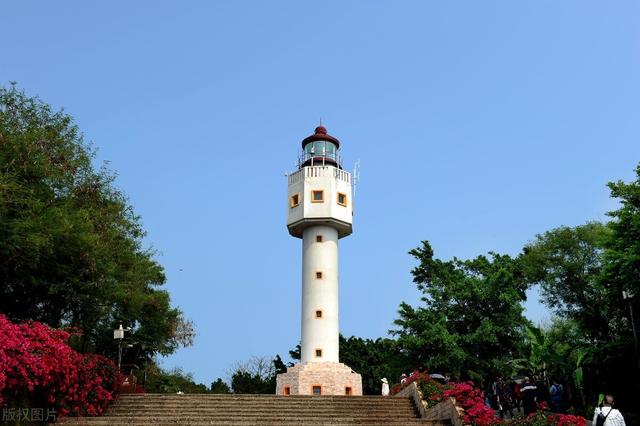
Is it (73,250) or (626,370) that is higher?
(73,250)

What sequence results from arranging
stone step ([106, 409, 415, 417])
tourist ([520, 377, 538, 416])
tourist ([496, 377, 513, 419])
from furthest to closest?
tourist ([496, 377, 513, 419]) → stone step ([106, 409, 415, 417]) → tourist ([520, 377, 538, 416])

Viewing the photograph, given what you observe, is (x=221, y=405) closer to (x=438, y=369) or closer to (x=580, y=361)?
(x=580, y=361)

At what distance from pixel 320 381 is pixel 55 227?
15.9m

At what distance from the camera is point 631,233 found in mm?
23672

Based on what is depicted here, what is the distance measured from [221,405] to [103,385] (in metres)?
3.89

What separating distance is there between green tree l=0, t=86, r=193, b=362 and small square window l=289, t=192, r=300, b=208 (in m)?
8.60

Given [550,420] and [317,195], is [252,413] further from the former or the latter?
[317,195]

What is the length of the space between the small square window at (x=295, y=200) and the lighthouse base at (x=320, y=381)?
8.39 meters

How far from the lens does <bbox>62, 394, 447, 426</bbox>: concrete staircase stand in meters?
18.5

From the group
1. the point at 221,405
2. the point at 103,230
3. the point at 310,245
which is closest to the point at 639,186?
the point at 310,245

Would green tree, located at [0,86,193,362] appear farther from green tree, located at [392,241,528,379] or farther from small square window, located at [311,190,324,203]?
green tree, located at [392,241,528,379]

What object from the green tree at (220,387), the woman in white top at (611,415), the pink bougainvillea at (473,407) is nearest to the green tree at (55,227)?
the pink bougainvillea at (473,407)

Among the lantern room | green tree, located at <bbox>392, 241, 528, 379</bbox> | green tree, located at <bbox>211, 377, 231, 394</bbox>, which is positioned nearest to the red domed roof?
the lantern room

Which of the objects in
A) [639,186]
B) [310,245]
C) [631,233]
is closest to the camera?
[631,233]
